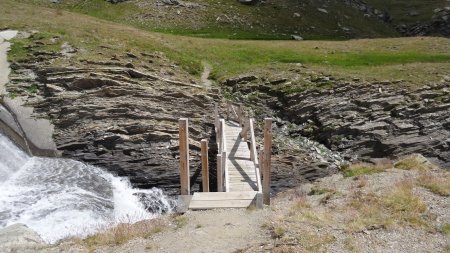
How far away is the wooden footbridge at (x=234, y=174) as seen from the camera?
1900 cm

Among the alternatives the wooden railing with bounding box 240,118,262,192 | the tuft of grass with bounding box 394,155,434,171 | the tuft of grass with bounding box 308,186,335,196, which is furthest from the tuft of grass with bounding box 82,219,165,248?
the tuft of grass with bounding box 394,155,434,171

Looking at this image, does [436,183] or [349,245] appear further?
[436,183]

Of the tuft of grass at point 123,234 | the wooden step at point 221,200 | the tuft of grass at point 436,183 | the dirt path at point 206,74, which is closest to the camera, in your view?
the tuft of grass at point 123,234

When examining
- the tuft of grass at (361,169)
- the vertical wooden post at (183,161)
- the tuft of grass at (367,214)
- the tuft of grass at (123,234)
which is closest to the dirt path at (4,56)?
the vertical wooden post at (183,161)

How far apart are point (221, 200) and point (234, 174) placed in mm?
5209

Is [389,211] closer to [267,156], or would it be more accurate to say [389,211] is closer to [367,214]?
[367,214]

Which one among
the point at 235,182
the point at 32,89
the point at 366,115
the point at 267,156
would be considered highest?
the point at 32,89

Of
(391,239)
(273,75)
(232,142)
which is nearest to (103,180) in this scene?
(232,142)

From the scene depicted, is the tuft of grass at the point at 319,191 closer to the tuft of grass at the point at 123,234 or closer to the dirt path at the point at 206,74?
the tuft of grass at the point at 123,234

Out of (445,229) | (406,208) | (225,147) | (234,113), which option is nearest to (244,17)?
(234,113)

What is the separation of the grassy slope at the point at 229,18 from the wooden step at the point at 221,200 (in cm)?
4711

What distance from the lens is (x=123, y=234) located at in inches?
639

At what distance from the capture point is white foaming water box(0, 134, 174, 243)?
21359 millimetres

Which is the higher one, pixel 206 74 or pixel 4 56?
pixel 4 56
